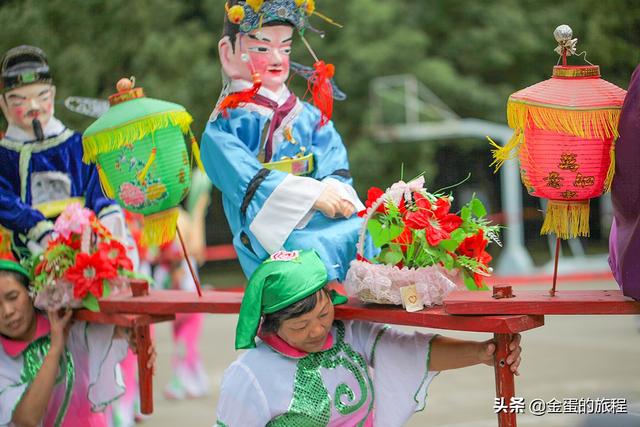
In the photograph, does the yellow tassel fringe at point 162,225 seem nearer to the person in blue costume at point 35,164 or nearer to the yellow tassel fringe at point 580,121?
Result: the person in blue costume at point 35,164

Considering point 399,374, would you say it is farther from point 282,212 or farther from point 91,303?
point 91,303

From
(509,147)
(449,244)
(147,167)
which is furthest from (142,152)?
(509,147)

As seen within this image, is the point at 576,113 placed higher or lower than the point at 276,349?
higher

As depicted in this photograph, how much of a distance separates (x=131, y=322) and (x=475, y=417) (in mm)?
2726

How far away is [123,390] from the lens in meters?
3.70

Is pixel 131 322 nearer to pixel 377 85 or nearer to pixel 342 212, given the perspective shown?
pixel 342 212

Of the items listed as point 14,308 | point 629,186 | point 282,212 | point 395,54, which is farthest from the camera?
point 395,54

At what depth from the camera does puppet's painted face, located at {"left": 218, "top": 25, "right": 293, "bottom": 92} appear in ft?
10.9

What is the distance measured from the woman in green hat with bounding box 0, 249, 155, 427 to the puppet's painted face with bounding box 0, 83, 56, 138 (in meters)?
0.59

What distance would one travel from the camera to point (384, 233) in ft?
9.36

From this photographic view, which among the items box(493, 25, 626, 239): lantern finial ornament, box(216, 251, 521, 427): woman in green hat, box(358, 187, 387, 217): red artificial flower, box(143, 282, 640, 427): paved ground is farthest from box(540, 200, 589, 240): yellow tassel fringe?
box(143, 282, 640, 427): paved ground

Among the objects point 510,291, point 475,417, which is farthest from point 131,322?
point 475,417

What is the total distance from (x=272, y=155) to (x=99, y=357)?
3.57ft

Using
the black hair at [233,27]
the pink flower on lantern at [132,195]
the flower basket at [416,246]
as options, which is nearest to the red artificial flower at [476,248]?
the flower basket at [416,246]
